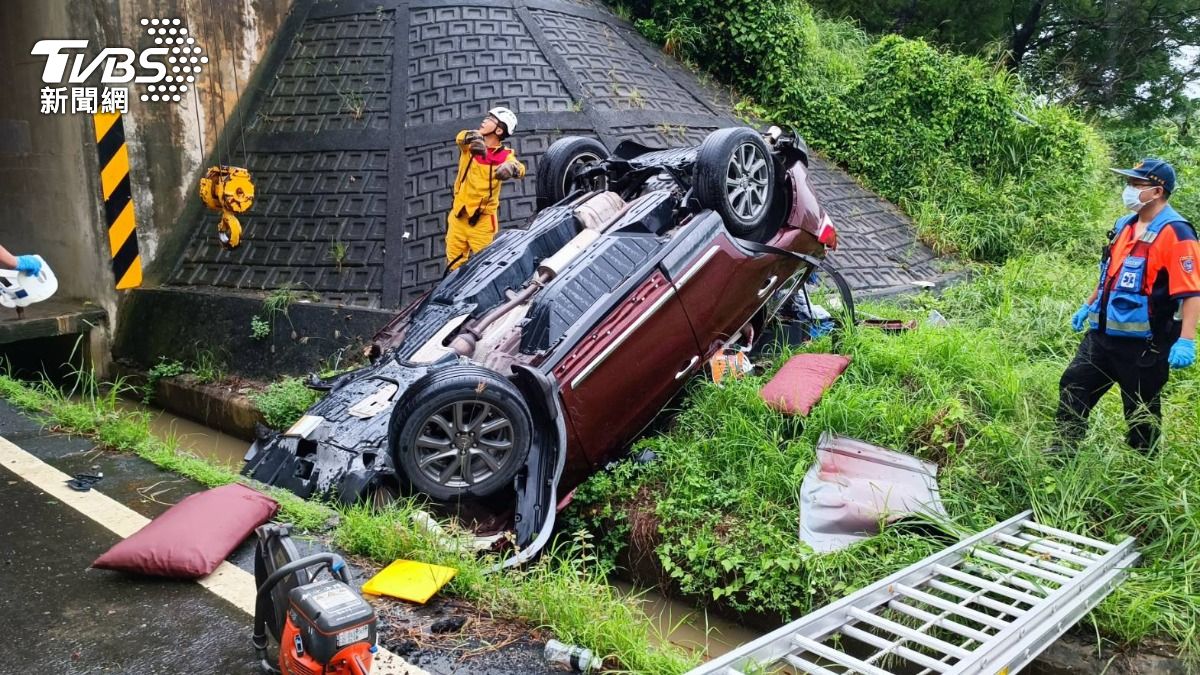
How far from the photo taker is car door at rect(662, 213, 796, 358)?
16.6ft

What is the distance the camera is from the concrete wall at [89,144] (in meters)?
8.30

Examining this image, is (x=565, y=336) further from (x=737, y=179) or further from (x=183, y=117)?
(x=183, y=117)

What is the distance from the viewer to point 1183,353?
12.9 ft

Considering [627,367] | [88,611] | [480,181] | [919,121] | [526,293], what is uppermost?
[919,121]

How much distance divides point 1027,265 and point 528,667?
752 centimetres

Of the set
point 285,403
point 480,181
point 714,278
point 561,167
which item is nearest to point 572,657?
point 714,278

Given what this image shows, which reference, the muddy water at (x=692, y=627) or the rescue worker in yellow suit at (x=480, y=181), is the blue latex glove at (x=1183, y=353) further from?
the rescue worker in yellow suit at (x=480, y=181)

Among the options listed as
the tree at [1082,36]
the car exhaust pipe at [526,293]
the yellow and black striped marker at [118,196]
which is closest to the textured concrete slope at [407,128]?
the yellow and black striped marker at [118,196]

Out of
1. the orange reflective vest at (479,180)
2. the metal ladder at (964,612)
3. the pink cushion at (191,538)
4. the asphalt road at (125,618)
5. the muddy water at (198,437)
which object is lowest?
the muddy water at (198,437)

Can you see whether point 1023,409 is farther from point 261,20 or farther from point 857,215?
point 261,20

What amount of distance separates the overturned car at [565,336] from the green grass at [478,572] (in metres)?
0.34

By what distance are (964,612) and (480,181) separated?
15.6ft

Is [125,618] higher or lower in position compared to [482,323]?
lower

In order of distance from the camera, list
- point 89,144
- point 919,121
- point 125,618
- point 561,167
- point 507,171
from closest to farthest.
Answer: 1. point 125,618
2. point 561,167
3. point 507,171
4. point 89,144
5. point 919,121
